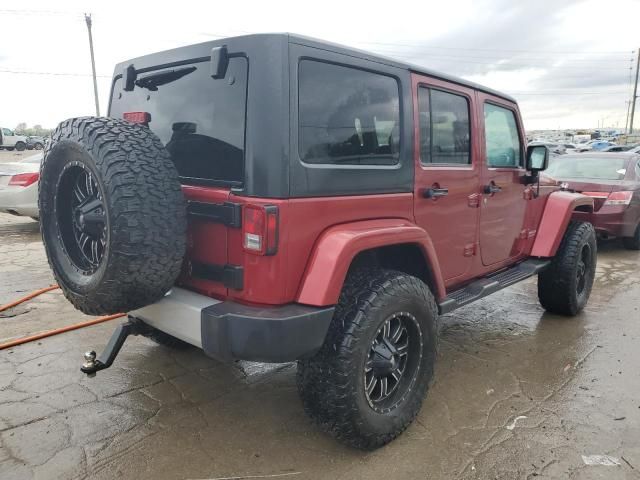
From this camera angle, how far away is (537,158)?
414 centimetres

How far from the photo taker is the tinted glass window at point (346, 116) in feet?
7.54

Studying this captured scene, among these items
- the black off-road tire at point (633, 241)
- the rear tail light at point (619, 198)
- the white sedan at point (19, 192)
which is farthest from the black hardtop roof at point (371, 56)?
the white sedan at point (19, 192)

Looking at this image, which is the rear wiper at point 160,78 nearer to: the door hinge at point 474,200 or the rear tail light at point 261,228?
the rear tail light at point 261,228

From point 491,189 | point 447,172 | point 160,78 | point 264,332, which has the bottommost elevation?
point 264,332

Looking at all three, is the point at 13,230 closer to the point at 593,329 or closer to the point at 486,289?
the point at 486,289

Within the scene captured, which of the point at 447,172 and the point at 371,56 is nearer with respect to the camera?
the point at 371,56

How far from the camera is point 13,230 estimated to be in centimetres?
879

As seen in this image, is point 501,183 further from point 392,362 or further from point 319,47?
point 319,47

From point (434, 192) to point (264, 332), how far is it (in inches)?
56.9

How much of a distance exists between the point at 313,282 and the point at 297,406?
113 centimetres

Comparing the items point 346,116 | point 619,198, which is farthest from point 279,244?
point 619,198

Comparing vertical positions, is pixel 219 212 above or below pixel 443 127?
below

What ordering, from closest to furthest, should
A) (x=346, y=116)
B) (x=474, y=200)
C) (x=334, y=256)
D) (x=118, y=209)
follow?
(x=118, y=209)
(x=334, y=256)
(x=346, y=116)
(x=474, y=200)

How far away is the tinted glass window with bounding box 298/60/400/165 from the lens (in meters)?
2.30
